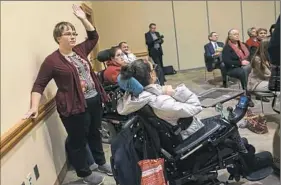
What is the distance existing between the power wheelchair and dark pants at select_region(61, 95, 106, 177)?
0.55 metres

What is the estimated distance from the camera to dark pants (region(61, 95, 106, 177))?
260 centimetres

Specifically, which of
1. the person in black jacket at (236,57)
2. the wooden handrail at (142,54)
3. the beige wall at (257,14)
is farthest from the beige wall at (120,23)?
the beige wall at (257,14)

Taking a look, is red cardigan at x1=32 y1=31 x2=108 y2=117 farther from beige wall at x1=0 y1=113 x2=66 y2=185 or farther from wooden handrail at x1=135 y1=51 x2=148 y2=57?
wooden handrail at x1=135 y1=51 x2=148 y2=57

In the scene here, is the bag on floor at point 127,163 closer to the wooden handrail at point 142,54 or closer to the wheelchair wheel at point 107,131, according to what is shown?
the wheelchair wheel at point 107,131

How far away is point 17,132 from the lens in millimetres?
2033

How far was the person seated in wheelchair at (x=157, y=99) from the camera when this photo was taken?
6.57ft

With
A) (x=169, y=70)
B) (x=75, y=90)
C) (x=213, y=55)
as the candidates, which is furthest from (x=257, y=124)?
(x=169, y=70)


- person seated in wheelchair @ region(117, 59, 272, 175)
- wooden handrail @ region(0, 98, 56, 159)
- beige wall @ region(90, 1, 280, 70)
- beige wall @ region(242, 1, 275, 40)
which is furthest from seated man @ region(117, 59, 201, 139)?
beige wall @ region(242, 1, 275, 40)

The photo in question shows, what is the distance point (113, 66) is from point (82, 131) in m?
1.00

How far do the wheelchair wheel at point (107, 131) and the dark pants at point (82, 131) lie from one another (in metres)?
0.53

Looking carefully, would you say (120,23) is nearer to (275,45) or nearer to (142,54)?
(142,54)

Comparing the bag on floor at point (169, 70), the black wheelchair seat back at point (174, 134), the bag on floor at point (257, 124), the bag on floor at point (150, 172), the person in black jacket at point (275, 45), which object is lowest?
the bag on floor at point (169, 70)

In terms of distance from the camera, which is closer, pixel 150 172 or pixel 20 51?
pixel 150 172

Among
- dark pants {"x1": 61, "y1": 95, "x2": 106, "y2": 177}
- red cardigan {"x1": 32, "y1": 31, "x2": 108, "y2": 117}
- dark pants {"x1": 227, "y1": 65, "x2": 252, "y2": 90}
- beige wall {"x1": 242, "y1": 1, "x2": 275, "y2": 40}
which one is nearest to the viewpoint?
red cardigan {"x1": 32, "y1": 31, "x2": 108, "y2": 117}
